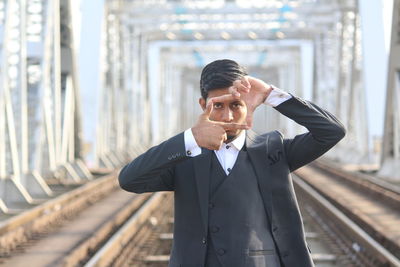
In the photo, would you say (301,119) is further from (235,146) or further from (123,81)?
(123,81)

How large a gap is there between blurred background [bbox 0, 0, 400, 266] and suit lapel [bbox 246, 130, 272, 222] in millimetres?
4973

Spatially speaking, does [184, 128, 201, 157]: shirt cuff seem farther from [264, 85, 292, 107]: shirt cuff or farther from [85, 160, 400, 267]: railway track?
[85, 160, 400, 267]: railway track

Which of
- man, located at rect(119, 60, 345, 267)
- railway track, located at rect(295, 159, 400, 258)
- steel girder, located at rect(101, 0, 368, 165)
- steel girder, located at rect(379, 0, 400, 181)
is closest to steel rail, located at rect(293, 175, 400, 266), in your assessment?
railway track, located at rect(295, 159, 400, 258)

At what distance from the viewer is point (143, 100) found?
115ft

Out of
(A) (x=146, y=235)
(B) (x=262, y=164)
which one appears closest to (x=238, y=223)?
(B) (x=262, y=164)

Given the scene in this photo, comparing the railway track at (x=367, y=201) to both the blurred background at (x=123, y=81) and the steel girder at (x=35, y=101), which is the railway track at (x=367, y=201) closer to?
the blurred background at (x=123, y=81)

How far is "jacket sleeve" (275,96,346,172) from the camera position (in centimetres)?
241

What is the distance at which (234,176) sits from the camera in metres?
2.35

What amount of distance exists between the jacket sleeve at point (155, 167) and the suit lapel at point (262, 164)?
29 cm

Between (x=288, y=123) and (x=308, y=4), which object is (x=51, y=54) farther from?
(x=288, y=123)

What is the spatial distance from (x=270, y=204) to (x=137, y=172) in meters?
0.48

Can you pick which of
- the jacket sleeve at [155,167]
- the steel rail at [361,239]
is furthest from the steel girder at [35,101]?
the jacket sleeve at [155,167]

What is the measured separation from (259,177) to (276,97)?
0.30 metres

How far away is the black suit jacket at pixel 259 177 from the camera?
90.2 inches
